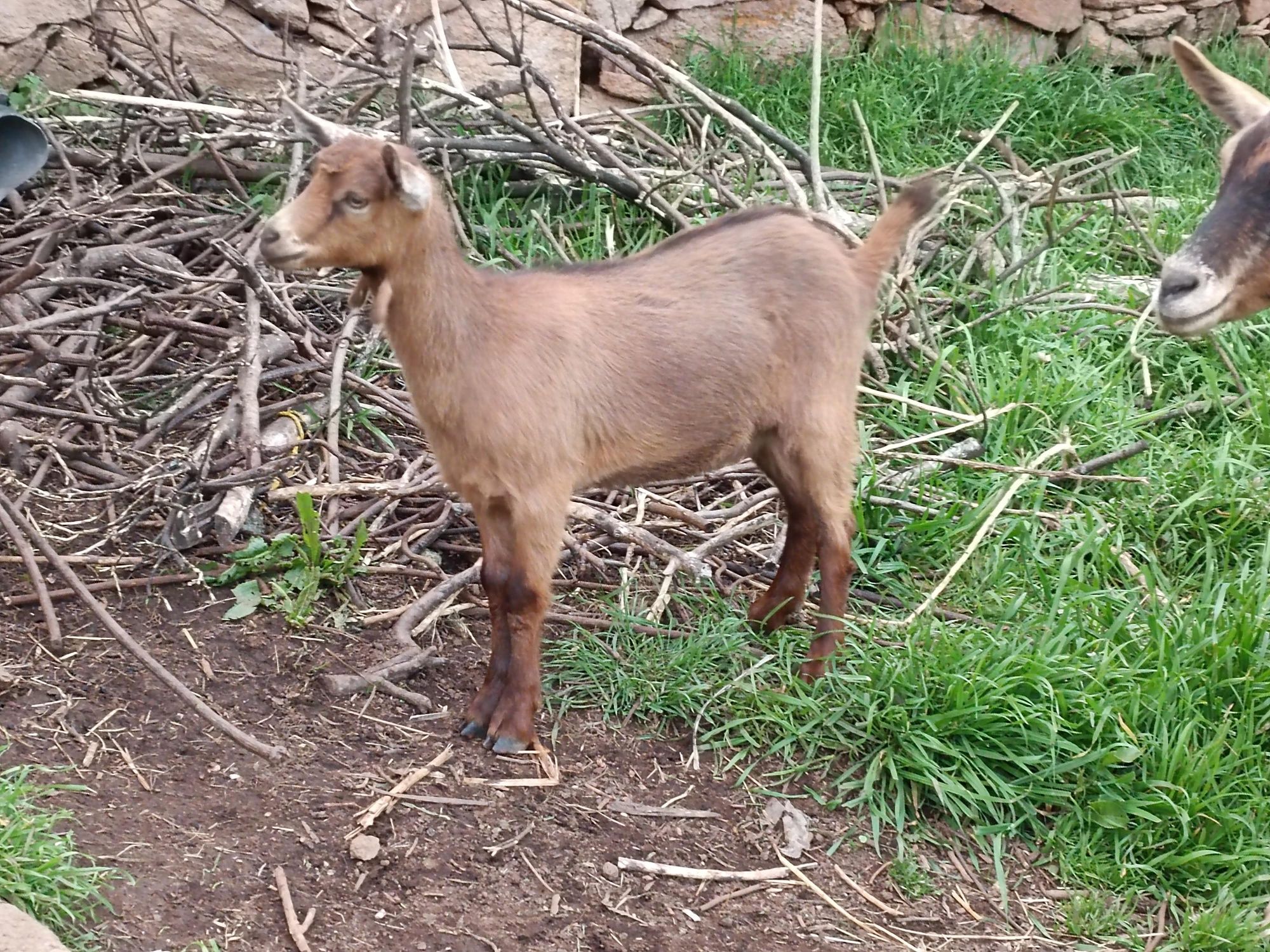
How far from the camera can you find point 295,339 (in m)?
4.87

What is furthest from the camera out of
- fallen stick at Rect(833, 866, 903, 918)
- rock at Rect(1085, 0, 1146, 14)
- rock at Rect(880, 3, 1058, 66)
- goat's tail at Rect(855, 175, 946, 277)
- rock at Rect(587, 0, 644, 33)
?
rock at Rect(1085, 0, 1146, 14)

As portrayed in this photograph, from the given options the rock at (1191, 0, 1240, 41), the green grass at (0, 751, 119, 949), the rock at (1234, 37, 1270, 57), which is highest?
the rock at (1191, 0, 1240, 41)

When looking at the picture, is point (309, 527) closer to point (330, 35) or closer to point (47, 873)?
point (47, 873)

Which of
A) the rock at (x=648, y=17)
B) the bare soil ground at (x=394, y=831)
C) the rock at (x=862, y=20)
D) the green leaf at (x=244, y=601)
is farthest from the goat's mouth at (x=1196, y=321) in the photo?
the rock at (x=862, y=20)

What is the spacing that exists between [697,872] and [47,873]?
1.47m

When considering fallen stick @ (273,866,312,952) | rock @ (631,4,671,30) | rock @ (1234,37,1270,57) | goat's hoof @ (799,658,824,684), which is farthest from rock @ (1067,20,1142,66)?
fallen stick @ (273,866,312,952)

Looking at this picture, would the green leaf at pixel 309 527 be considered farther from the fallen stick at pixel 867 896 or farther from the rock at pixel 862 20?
the rock at pixel 862 20

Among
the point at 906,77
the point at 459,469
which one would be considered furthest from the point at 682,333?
the point at 906,77

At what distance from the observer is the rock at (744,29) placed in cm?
717

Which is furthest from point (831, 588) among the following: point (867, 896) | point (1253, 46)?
point (1253, 46)

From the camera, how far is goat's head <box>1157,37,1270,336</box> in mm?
3334

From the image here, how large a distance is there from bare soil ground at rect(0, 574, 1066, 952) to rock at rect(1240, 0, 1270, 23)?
666 cm

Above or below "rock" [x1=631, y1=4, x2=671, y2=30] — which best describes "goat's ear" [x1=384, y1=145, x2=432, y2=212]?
above

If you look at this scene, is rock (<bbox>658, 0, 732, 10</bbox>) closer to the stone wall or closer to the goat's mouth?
the stone wall
